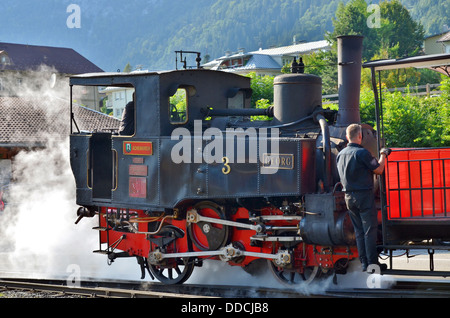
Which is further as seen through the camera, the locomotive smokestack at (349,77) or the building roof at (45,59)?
the building roof at (45,59)

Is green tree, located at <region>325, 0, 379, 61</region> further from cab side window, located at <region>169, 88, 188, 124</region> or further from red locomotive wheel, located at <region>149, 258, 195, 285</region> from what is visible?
red locomotive wheel, located at <region>149, 258, 195, 285</region>

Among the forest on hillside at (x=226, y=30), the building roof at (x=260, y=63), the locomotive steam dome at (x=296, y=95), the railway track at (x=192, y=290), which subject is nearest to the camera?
the railway track at (x=192, y=290)

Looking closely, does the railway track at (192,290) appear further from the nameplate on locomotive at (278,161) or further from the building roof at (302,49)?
the building roof at (302,49)

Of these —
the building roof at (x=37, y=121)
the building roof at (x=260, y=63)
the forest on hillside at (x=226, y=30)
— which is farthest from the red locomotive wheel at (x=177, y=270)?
the forest on hillside at (x=226, y=30)

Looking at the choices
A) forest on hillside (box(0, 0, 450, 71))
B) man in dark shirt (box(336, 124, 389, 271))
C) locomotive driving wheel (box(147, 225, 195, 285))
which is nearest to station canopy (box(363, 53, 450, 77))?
man in dark shirt (box(336, 124, 389, 271))

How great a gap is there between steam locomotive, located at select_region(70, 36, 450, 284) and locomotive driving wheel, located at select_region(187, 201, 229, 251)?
0.05 ft

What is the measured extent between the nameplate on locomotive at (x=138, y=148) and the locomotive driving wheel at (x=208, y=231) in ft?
3.49

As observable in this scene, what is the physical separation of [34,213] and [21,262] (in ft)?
6.08

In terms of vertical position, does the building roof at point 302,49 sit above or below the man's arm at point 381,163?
above

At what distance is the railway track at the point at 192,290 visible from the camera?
8.14 metres

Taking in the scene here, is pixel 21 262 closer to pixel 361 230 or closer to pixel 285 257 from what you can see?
pixel 285 257

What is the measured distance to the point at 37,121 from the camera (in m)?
35.1

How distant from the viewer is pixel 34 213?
13977 mm
